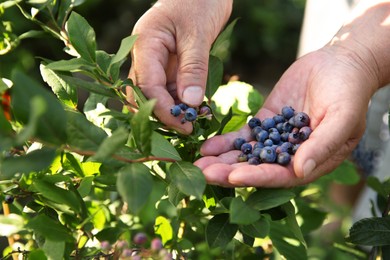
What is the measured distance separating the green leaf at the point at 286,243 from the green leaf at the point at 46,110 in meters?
0.53

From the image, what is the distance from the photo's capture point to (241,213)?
28.1 inches

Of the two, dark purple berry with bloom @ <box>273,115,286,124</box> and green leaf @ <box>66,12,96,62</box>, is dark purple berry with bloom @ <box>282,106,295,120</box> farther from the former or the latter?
green leaf @ <box>66,12,96,62</box>

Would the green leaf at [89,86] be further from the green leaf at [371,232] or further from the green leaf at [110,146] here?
the green leaf at [371,232]

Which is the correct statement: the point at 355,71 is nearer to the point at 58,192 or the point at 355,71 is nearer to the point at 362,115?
the point at 362,115

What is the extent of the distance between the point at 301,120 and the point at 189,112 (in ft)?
0.79

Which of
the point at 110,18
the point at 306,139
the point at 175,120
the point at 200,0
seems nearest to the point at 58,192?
the point at 175,120

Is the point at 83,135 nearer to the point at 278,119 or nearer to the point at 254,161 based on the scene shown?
the point at 254,161

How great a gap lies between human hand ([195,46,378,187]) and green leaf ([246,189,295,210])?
1.0 inches

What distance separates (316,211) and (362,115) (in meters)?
0.23

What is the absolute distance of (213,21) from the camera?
1.17 meters

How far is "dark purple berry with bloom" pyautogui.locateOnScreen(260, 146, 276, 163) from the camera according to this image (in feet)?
3.09

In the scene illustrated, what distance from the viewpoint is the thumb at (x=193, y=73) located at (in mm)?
991

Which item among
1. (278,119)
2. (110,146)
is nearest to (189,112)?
(278,119)

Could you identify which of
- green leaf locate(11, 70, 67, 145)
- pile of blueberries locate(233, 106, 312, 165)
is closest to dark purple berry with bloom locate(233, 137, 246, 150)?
pile of blueberries locate(233, 106, 312, 165)
